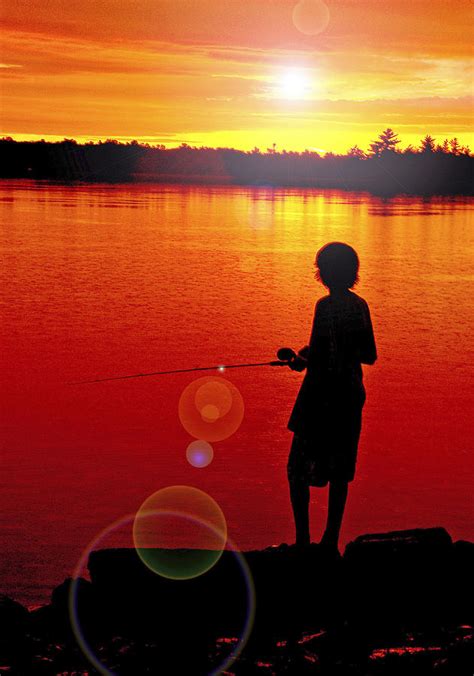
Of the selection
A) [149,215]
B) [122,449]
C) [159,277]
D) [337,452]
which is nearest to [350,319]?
[337,452]

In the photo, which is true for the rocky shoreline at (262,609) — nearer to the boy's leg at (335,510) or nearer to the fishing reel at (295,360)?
the boy's leg at (335,510)

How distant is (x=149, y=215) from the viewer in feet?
124

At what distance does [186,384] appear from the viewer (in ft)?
34.2

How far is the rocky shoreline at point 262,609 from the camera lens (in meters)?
4.40

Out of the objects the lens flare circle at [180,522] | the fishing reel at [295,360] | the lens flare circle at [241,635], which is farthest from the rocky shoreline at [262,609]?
the fishing reel at [295,360]

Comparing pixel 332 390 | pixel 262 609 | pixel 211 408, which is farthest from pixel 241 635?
pixel 211 408

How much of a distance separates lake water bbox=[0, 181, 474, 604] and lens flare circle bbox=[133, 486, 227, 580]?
0.10 m

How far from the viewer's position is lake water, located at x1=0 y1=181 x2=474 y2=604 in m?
6.84

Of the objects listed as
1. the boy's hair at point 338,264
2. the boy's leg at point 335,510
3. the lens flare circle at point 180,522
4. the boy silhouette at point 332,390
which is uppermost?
the boy's hair at point 338,264

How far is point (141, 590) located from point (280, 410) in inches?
185

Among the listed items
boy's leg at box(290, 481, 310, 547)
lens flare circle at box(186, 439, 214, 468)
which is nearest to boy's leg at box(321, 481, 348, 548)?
boy's leg at box(290, 481, 310, 547)

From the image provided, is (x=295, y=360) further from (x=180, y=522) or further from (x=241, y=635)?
(x=180, y=522)

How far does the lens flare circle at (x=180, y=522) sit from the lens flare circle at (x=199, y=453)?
60 cm

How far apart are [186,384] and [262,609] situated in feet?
18.7
